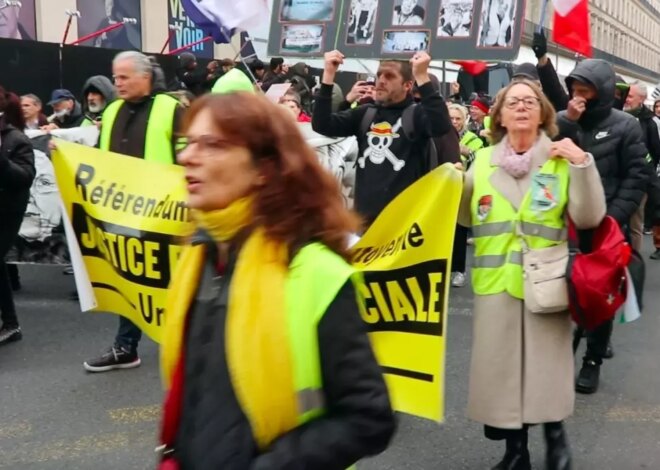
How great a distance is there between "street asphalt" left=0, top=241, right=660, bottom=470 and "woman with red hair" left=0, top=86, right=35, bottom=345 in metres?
0.49

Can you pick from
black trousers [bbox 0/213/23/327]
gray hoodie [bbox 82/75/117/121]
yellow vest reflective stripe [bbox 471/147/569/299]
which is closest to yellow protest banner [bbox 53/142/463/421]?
yellow vest reflective stripe [bbox 471/147/569/299]

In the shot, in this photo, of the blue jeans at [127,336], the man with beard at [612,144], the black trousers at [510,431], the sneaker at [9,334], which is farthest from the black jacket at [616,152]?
the sneaker at [9,334]

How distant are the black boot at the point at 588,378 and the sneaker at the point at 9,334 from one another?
3756 millimetres

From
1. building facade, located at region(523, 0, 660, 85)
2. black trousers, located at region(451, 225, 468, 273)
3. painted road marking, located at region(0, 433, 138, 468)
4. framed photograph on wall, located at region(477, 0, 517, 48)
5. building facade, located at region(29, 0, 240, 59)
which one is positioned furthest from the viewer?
building facade, located at region(523, 0, 660, 85)

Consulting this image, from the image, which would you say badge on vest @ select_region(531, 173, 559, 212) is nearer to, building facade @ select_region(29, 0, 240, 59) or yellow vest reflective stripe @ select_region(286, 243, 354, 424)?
yellow vest reflective stripe @ select_region(286, 243, 354, 424)

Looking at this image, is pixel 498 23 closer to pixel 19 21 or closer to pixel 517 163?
pixel 517 163

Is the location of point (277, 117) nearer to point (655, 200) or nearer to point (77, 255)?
point (77, 255)

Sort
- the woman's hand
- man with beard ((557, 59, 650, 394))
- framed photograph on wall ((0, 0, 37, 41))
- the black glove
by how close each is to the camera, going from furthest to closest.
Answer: framed photograph on wall ((0, 0, 37, 41)) → the black glove → man with beard ((557, 59, 650, 394)) → the woman's hand

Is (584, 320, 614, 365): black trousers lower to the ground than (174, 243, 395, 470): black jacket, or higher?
lower

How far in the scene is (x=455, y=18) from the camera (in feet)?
23.0

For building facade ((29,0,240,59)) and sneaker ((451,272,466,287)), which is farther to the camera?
building facade ((29,0,240,59))

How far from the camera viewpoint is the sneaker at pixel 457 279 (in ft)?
27.0

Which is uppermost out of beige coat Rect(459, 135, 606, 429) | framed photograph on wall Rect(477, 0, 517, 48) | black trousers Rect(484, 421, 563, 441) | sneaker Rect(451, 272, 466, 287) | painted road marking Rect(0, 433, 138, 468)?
framed photograph on wall Rect(477, 0, 517, 48)

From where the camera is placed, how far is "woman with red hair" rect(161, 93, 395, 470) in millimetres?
1640
